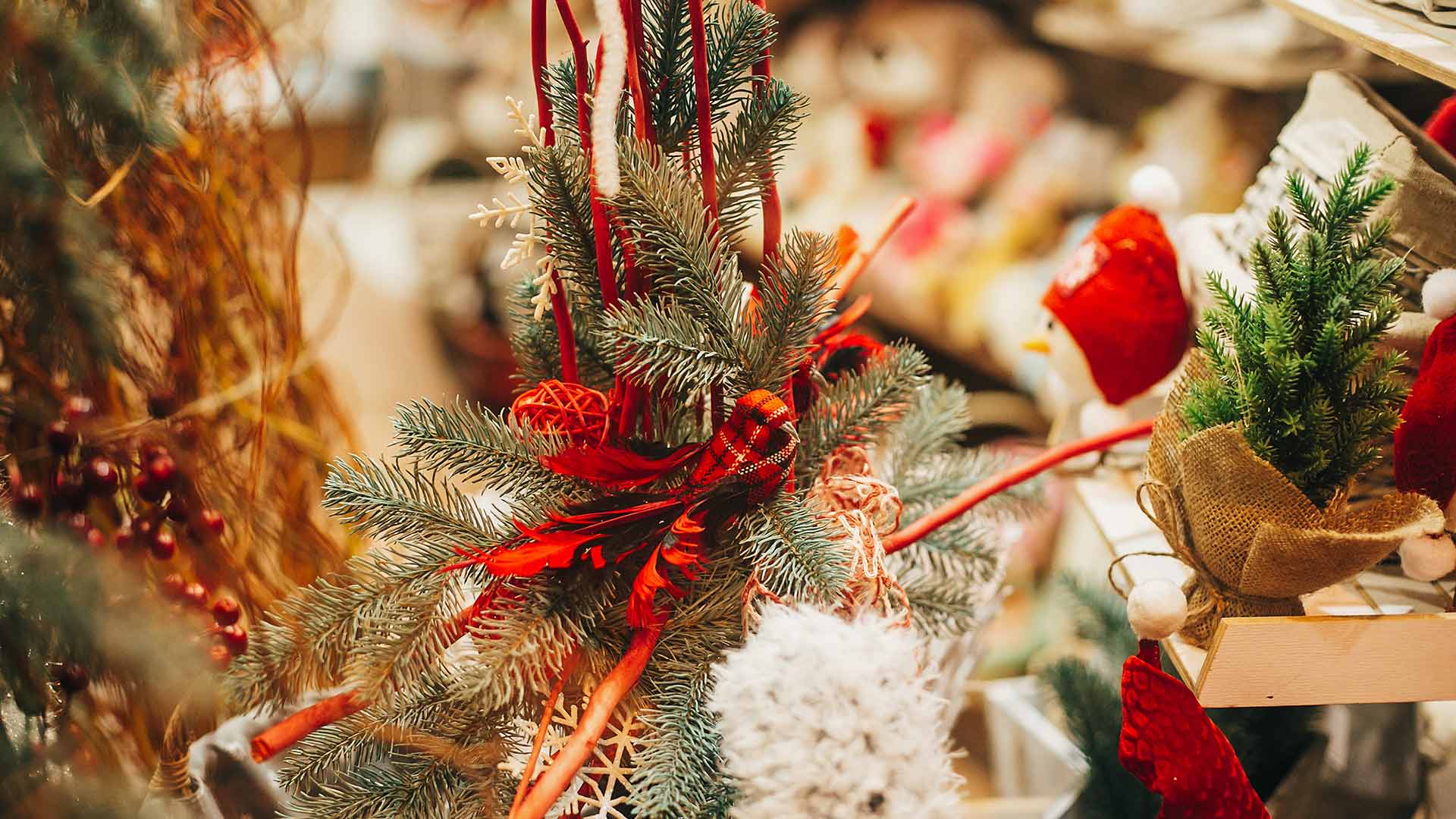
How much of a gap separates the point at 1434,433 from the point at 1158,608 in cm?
19

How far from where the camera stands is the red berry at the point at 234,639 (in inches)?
25.7

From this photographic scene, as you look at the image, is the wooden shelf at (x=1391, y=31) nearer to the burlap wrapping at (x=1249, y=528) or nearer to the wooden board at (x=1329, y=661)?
the burlap wrapping at (x=1249, y=528)

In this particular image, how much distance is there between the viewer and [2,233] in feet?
1.98

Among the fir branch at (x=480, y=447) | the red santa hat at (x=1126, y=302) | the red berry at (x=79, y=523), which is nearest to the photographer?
the fir branch at (x=480, y=447)

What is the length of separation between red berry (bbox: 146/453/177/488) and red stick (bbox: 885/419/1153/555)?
53cm

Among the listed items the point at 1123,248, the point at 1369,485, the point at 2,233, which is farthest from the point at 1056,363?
the point at 2,233

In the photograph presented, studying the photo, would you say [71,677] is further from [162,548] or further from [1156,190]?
[1156,190]

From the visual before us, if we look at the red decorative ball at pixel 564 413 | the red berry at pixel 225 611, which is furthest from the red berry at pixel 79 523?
the red decorative ball at pixel 564 413

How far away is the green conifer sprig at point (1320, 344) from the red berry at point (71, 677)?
0.73 m

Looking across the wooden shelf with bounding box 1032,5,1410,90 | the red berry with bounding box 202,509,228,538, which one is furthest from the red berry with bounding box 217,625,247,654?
the wooden shelf with bounding box 1032,5,1410,90

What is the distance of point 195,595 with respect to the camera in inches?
27.0

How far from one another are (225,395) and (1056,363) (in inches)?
28.3

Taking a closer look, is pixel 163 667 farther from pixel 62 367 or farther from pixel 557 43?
pixel 557 43

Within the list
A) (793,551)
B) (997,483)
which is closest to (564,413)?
(793,551)
